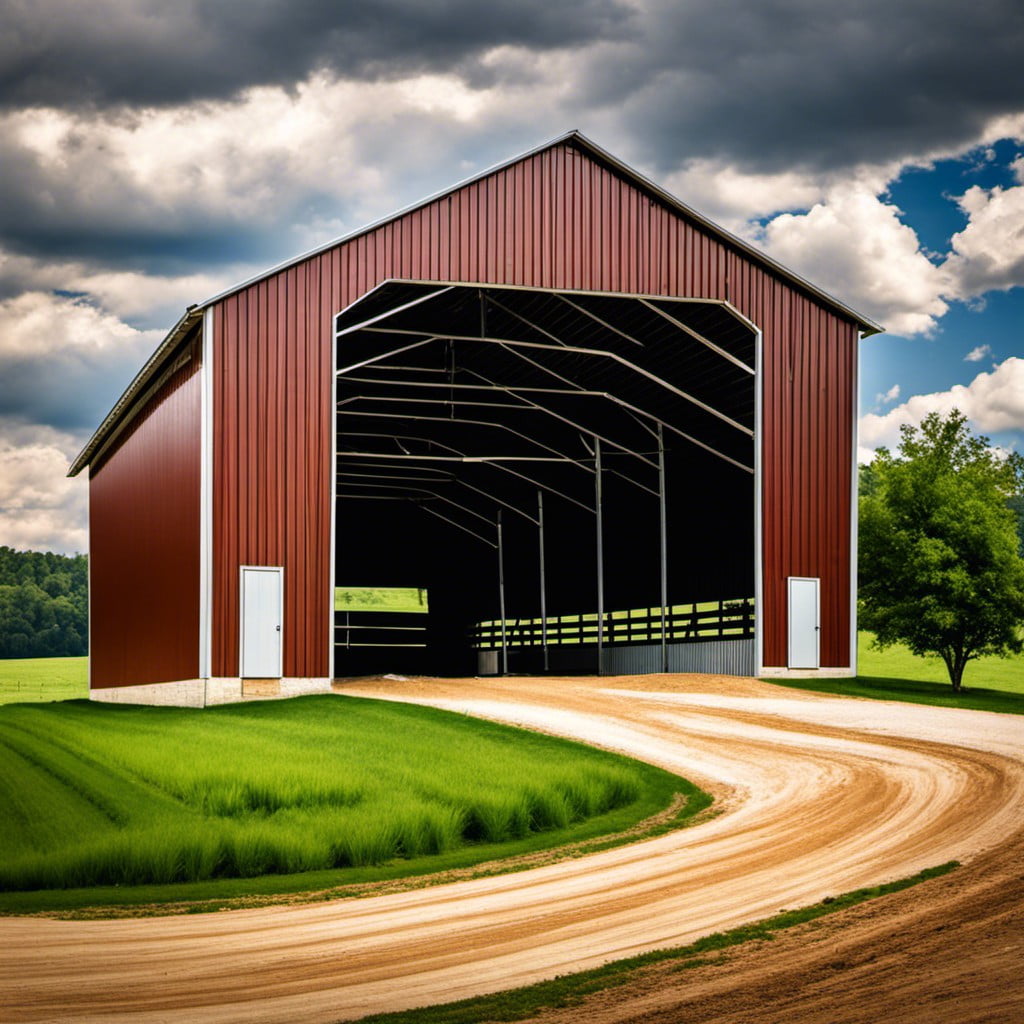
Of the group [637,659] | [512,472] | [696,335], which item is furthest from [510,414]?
[696,335]

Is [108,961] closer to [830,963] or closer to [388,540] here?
[830,963]

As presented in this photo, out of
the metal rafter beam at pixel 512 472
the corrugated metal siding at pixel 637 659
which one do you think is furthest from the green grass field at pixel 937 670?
the metal rafter beam at pixel 512 472

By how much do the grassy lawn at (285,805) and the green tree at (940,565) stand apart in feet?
56.0

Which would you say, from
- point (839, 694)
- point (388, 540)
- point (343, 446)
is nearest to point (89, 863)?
point (839, 694)

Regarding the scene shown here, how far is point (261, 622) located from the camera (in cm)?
2395

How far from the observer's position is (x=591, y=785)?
46.1 feet

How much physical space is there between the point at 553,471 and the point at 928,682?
1328 centimetres

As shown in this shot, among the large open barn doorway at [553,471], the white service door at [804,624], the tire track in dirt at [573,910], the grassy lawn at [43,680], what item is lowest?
the grassy lawn at [43,680]

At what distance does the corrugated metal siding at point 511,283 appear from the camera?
24.3 meters

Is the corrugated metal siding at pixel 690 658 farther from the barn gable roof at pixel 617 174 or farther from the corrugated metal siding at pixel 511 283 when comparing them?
the barn gable roof at pixel 617 174

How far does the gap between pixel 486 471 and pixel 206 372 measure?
69.5ft

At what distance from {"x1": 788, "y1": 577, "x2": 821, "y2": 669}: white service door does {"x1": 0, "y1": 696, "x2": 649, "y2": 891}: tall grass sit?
33.1 feet

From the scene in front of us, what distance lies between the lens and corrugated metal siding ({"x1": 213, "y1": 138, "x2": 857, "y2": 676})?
2427 cm

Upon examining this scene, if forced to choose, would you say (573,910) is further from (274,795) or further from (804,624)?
(804,624)
